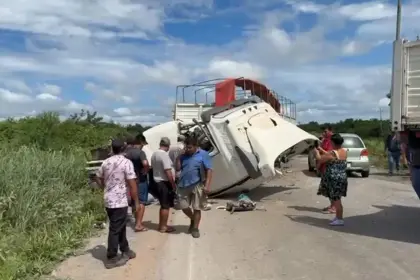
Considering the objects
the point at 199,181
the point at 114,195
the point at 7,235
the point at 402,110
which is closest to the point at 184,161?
the point at 199,181

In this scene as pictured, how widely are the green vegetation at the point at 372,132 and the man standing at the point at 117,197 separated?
21839 mm

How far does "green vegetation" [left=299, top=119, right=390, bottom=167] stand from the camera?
1267 inches

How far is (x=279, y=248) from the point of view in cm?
852

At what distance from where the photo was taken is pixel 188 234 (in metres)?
9.59

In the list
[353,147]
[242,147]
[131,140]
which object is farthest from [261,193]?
[353,147]

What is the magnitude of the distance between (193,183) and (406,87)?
12.4 ft

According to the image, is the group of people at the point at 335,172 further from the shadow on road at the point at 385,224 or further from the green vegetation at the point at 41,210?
the green vegetation at the point at 41,210

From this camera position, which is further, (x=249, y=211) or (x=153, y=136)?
(x=153, y=136)

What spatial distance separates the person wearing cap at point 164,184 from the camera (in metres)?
9.78

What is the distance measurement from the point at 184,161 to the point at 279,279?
10.8 feet

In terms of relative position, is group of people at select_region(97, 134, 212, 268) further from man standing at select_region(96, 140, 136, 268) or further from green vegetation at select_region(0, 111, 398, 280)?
green vegetation at select_region(0, 111, 398, 280)

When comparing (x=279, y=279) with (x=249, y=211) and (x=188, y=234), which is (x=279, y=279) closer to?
(x=188, y=234)

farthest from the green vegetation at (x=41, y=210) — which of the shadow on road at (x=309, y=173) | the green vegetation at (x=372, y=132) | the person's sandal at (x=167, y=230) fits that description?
the green vegetation at (x=372, y=132)

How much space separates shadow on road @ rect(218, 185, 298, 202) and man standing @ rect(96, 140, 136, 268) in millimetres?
6519
